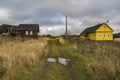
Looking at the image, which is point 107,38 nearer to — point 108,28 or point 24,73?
point 108,28

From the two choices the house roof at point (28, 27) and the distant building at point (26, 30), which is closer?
the distant building at point (26, 30)

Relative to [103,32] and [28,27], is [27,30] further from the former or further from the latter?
[103,32]

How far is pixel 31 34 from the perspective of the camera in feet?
152

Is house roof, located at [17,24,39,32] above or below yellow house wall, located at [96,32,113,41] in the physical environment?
above

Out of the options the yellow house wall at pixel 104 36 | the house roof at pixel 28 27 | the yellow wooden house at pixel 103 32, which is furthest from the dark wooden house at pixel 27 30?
the yellow house wall at pixel 104 36

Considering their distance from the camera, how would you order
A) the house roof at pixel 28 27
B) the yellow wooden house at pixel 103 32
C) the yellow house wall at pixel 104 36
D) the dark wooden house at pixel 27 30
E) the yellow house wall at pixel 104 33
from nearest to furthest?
the yellow wooden house at pixel 103 32 → the yellow house wall at pixel 104 33 → the yellow house wall at pixel 104 36 → the dark wooden house at pixel 27 30 → the house roof at pixel 28 27

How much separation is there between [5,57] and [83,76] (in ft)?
13.1

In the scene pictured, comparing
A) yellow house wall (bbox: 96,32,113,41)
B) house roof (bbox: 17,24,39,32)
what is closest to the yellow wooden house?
yellow house wall (bbox: 96,32,113,41)

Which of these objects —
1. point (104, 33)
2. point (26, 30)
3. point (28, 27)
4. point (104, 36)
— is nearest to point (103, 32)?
point (104, 33)

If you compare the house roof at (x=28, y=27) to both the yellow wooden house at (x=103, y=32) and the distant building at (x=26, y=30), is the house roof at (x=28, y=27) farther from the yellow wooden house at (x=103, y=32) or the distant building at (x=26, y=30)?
the yellow wooden house at (x=103, y=32)

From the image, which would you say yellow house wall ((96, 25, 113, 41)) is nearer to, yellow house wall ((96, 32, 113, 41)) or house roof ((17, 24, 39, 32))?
yellow house wall ((96, 32, 113, 41))

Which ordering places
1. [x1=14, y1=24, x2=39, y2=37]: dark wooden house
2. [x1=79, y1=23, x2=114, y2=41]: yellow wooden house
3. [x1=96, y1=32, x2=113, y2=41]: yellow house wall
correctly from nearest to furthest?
[x1=79, y1=23, x2=114, y2=41]: yellow wooden house
[x1=96, y1=32, x2=113, y2=41]: yellow house wall
[x1=14, y1=24, x2=39, y2=37]: dark wooden house

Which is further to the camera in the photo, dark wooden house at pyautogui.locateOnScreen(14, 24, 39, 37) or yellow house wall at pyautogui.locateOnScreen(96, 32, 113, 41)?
dark wooden house at pyautogui.locateOnScreen(14, 24, 39, 37)

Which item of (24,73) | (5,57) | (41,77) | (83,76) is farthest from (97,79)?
(5,57)
